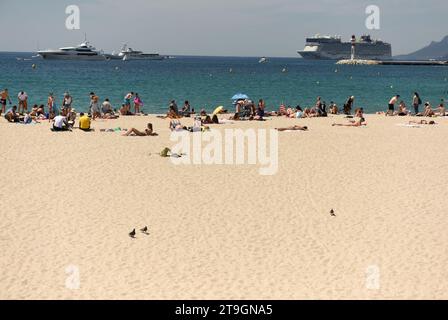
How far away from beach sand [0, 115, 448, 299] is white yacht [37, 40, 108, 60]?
131586 millimetres

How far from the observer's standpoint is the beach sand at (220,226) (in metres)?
8.62

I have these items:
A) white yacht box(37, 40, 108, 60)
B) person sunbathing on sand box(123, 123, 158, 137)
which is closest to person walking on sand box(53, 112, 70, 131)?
person sunbathing on sand box(123, 123, 158, 137)

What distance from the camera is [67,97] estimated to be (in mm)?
28500

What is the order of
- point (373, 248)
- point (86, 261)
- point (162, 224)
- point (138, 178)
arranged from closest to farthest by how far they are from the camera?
point (86, 261) → point (373, 248) → point (162, 224) → point (138, 178)

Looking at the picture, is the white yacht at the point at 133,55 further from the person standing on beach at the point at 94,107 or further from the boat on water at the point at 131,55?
the person standing on beach at the point at 94,107

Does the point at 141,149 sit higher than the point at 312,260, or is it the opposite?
the point at 141,149

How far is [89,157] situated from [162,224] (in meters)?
7.09

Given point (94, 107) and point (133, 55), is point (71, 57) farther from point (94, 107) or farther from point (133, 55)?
point (94, 107)

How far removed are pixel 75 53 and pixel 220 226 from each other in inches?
5525

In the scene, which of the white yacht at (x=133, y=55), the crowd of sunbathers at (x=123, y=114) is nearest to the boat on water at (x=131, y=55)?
the white yacht at (x=133, y=55)

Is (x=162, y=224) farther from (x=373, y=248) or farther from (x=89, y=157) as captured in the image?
(x=89, y=157)

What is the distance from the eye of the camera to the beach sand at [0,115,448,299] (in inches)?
340

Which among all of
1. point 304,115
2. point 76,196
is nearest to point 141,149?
point 76,196
